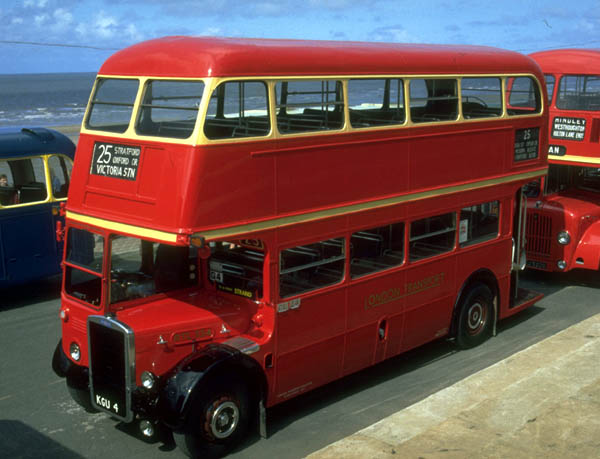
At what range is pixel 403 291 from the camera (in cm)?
897

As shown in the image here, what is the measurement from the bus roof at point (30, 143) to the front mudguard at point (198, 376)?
6.97 m

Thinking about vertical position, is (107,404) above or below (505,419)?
above

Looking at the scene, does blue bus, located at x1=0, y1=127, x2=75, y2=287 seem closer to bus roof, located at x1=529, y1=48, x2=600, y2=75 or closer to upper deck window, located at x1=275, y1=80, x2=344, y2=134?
upper deck window, located at x1=275, y1=80, x2=344, y2=134

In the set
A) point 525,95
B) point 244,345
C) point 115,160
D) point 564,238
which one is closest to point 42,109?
point 564,238

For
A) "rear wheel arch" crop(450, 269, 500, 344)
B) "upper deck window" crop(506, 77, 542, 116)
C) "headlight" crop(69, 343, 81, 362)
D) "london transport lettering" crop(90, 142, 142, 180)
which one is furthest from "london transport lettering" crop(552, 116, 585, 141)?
"headlight" crop(69, 343, 81, 362)

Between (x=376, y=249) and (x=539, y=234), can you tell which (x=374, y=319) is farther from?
(x=539, y=234)

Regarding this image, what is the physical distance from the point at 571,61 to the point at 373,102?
20.6ft

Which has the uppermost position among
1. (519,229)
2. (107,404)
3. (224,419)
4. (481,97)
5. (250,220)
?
(481,97)

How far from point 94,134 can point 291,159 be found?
1.97m

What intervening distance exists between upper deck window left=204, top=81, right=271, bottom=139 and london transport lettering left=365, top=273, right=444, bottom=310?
2.43m

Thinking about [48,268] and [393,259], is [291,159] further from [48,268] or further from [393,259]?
[48,268]

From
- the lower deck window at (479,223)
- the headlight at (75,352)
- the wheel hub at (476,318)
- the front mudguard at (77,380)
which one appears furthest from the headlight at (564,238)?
the headlight at (75,352)

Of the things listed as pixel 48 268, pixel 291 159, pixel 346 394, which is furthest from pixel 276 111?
pixel 48 268

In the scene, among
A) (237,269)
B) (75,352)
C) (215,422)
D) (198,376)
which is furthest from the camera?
(237,269)
